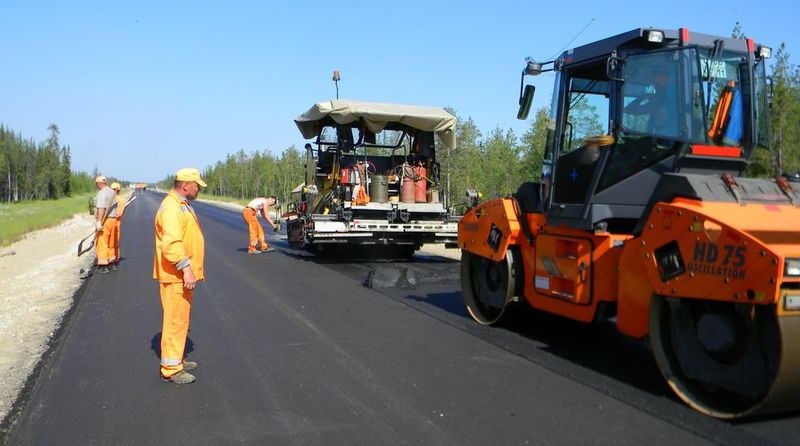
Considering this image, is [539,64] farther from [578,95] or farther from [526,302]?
[526,302]

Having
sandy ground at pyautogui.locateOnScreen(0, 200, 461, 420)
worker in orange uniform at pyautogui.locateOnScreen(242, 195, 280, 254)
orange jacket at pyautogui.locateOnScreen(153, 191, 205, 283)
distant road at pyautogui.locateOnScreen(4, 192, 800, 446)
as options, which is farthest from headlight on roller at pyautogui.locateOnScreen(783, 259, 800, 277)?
worker in orange uniform at pyautogui.locateOnScreen(242, 195, 280, 254)

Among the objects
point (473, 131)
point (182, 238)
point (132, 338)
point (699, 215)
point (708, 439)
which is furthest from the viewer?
point (473, 131)

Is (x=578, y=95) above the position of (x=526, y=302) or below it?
above

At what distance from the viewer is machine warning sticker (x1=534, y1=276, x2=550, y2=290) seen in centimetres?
586

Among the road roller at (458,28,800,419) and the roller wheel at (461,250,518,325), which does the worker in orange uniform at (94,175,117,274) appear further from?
the road roller at (458,28,800,419)

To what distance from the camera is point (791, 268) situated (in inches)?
141

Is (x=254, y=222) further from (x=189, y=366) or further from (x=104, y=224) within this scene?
(x=189, y=366)

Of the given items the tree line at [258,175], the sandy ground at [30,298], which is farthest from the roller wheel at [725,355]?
the tree line at [258,175]

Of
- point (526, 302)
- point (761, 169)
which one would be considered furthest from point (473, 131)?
point (526, 302)

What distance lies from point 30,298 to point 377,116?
6.66 metres

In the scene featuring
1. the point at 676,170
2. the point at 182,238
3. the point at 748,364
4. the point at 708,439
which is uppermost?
the point at 676,170

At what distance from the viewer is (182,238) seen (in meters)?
4.80

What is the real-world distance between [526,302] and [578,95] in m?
2.15

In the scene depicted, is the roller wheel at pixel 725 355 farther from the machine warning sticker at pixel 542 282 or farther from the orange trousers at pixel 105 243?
the orange trousers at pixel 105 243
